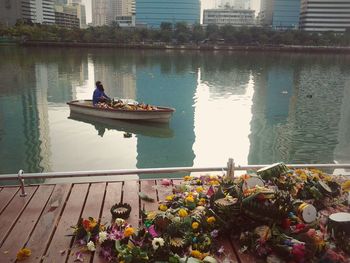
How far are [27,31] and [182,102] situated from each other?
65.1 m

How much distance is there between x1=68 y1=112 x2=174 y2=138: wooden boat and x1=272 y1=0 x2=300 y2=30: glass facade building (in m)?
98.1

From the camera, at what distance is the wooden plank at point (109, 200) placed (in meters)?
3.93

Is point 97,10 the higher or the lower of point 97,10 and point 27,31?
the higher

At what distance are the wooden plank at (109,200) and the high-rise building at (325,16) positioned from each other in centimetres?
10819

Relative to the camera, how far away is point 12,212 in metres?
4.10

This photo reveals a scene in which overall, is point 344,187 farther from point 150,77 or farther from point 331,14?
point 331,14

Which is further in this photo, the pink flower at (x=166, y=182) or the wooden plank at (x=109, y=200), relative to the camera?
the pink flower at (x=166, y=182)

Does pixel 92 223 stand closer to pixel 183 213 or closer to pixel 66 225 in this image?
pixel 66 225

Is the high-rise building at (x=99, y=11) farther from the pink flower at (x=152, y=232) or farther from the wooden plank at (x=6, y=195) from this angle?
the pink flower at (x=152, y=232)

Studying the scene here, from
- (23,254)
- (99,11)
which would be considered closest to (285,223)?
(23,254)

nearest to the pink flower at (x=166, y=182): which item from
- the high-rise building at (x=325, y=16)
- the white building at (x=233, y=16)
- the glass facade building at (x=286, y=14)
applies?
the glass facade building at (x=286, y=14)

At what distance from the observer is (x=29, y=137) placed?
13164 millimetres

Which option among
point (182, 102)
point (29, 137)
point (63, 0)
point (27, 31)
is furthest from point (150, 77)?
point (63, 0)

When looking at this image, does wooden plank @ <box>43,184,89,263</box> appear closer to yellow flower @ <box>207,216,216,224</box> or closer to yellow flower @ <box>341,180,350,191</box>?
yellow flower @ <box>207,216,216,224</box>
